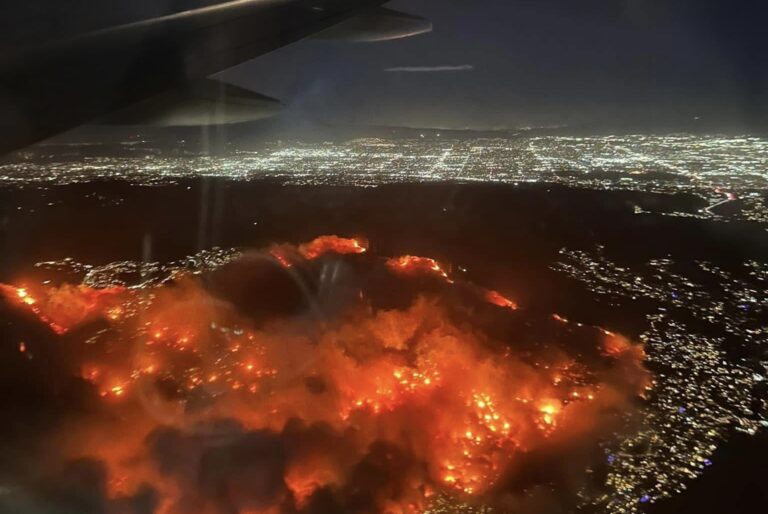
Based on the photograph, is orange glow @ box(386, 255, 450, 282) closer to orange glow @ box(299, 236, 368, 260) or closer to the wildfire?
orange glow @ box(299, 236, 368, 260)

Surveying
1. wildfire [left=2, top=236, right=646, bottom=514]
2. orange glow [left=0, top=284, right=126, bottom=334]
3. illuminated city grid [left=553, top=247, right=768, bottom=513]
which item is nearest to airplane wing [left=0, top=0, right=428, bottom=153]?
wildfire [left=2, top=236, right=646, bottom=514]

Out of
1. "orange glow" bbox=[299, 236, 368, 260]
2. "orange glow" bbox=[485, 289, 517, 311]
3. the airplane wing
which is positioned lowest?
"orange glow" bbox=[299, 236, 368, 260]

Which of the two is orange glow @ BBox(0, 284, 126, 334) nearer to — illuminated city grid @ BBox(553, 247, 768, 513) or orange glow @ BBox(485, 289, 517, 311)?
orange glow @ BBox(485, 289, 517, 311)

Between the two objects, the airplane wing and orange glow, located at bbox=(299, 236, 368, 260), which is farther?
orange glow, located at bbox=(299, 236, 368, 260)

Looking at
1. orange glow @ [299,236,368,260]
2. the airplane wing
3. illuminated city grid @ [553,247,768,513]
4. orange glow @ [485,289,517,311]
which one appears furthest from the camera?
orange glow @ [299,236,368,260]

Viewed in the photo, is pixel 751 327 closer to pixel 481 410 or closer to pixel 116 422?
pixel 481 410

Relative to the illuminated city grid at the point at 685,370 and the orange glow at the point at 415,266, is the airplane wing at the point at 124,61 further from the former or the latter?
the orange glow at the point at 415,266

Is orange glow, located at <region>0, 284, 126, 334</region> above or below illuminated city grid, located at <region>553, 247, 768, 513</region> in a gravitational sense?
below

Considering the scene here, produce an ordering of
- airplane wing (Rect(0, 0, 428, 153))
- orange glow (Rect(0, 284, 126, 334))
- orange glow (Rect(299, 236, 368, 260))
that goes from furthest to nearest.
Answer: orange glow (Rect(299, 236, 368, 260))
orange glow (Rect(0, 284, 126, 334))
airplane wing (Rect(0, 0, 428, 153))
